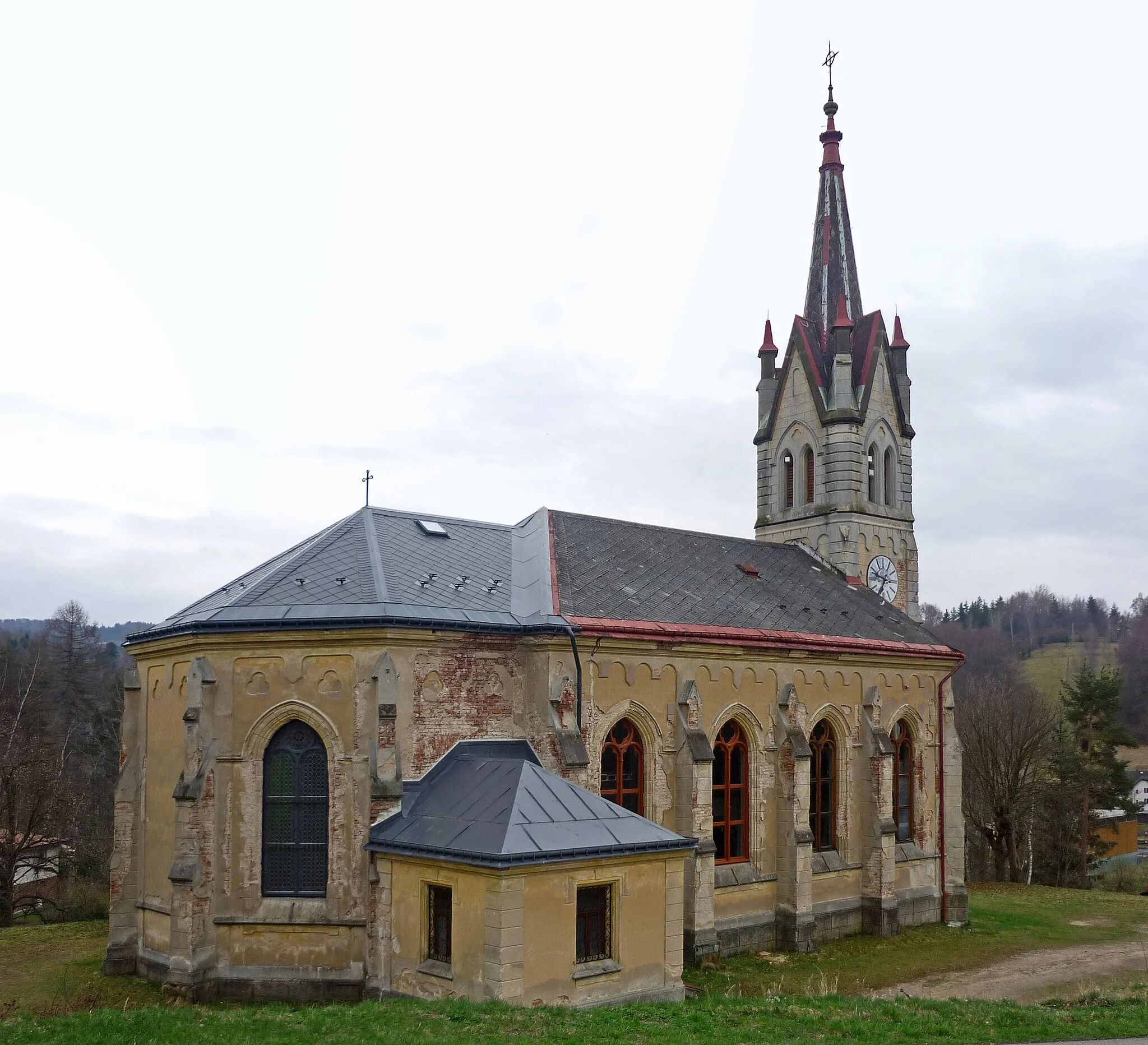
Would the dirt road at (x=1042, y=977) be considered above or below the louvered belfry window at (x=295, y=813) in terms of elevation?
below

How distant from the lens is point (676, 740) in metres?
23.0

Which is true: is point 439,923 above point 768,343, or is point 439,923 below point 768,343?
below

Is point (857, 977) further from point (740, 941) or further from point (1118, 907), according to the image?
point (1118, 907)

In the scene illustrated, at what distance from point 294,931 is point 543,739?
18.8 feet

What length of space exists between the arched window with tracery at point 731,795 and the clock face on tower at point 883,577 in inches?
414

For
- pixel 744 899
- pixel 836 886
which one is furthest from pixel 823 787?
pixel 744 899

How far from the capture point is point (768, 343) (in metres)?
36.6

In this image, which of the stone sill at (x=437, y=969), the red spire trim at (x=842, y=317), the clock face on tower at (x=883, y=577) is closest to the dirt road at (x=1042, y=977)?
the stone sill at (x=437, y=969)

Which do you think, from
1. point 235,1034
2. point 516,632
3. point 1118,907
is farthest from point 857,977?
point 1118,907

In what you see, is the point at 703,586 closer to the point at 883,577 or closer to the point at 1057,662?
the point at 883,577

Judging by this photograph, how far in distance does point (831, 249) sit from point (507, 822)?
25.8m

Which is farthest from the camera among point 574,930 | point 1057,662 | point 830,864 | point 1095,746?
point 1057,662

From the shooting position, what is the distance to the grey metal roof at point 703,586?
2394 cm

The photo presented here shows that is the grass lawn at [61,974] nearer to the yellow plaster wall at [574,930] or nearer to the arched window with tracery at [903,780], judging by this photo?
the yellow plaster wall at [574,930]
